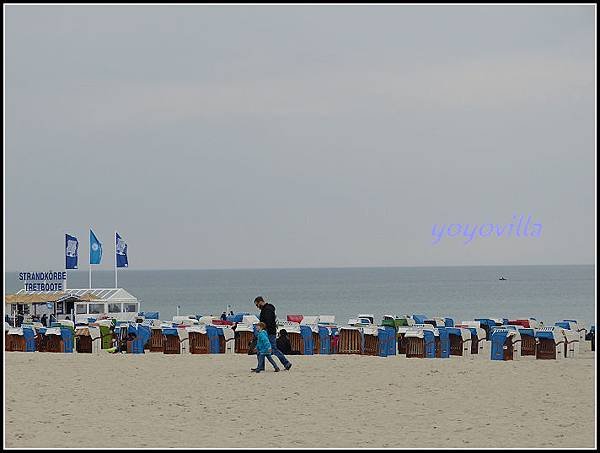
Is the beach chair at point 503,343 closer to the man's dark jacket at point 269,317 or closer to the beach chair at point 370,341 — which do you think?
the beach chair at point 370,341

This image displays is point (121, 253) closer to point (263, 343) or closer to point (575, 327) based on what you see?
point (575, 327)

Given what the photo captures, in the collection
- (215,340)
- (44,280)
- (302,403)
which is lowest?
(302,403)

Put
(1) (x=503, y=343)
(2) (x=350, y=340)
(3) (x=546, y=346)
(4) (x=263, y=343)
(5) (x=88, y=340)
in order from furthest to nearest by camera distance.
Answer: (5) (x=88, y=340) < (2) (x=350, y=340) < (3) (x=546, y=346) < (1) (x=503, y=343) < (4) (x=263, y=343)

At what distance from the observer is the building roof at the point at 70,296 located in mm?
29062

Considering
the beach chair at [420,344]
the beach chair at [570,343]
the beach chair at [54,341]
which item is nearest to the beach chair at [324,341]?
the beach chair at [420,344]

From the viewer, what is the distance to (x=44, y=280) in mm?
30328

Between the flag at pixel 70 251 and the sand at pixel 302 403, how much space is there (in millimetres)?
13924

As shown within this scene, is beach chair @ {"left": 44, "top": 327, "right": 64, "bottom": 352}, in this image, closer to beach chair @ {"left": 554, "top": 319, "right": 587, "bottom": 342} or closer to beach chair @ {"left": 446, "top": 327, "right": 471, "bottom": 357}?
beach chair @ {"left": 446, "top": 327, "right": 471, "bottom": 357}

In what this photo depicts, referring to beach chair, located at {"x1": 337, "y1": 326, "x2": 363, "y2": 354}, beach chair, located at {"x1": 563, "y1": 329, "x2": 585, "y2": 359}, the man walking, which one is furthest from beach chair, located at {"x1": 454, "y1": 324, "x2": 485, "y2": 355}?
the man walking

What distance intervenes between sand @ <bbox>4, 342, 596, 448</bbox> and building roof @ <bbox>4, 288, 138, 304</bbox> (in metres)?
13.0

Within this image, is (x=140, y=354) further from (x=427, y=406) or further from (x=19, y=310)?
(x=19, y=310)

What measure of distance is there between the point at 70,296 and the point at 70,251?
1.56m

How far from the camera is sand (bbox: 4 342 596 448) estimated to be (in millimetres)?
9359

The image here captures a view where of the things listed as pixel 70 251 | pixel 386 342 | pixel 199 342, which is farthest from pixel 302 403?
pixel 70 251
